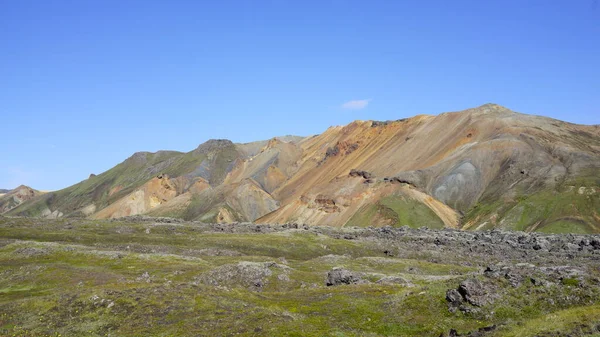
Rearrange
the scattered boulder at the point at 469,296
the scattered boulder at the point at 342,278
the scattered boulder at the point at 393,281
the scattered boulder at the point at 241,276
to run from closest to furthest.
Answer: the scattered boulder at the point at 469,296
the scattered boulder at the point at 393,281
the scattered boulder at the point at 342,278
the scattered boulder at the point at 241,276

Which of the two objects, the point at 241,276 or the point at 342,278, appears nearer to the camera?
the point at 342,278

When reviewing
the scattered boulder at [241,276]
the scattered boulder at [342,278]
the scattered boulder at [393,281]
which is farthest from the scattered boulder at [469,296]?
the scattered boulder at [241,276]

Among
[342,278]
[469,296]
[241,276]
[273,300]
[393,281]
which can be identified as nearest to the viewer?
[469,296]

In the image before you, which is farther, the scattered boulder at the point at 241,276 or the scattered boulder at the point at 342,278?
the scattered boulder at the point at 241,276

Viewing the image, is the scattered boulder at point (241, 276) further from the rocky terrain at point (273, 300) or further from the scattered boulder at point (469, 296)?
the scattered boulder at point (469, 296)

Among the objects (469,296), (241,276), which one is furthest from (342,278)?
(469,296)

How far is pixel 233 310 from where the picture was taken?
4638cm

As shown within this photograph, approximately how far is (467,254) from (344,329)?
291ft

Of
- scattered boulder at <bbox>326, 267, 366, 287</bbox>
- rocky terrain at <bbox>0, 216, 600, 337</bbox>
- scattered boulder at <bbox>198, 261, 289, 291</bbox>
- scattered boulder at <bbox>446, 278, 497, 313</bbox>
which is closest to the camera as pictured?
rocky terrain at <bbox>0, 216, 600, 337</bbox>

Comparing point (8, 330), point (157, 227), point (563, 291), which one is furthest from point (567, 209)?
point (8, 330)

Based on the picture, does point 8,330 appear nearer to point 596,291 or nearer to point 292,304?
point 292,304

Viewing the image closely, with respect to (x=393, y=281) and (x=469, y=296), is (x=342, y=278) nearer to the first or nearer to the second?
(x=393, y=281)

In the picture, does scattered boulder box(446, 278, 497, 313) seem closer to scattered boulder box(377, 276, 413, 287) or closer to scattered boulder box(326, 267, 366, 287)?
scattered boulder box(377, 276, 413, 287)

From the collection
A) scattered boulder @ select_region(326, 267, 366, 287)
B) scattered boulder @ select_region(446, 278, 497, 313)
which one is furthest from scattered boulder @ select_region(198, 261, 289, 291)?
scattered boulder @ select_region(446, 278, 497, 313)
